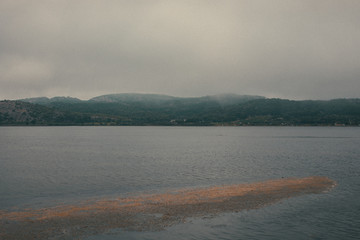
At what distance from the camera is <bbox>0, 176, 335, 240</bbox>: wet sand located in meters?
25.2

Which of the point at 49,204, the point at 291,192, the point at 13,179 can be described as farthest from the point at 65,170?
the point at 291,192

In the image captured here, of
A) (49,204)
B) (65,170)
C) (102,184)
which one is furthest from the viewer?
(65,170)

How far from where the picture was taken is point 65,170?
201 feet

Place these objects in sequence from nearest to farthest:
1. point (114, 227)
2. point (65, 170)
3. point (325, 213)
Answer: point (114, 227)
point (325, 213)
point (65, 170)

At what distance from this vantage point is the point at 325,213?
100 feet

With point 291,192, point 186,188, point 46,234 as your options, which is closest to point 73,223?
point 46,234

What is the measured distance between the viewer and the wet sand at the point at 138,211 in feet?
82.5

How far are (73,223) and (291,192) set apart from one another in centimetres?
2806

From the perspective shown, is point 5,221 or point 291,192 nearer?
point 5,221

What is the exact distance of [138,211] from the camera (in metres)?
30.7

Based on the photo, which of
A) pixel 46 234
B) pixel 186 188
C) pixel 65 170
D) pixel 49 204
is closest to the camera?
pixel 46 234

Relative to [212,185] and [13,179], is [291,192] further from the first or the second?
[13,179]

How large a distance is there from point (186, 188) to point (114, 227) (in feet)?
60.9

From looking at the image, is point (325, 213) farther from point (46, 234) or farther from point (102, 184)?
point (102, 184)
